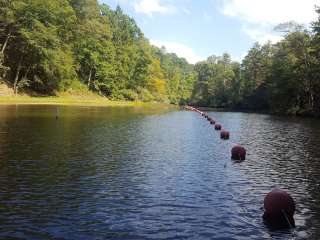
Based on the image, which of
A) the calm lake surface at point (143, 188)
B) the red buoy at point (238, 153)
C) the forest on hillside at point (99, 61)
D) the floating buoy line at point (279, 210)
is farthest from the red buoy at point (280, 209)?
the forest on hillside at point (99, 61)

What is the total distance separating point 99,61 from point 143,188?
111 meters

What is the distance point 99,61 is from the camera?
12575 cm

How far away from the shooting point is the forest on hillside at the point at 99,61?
87.3 metres

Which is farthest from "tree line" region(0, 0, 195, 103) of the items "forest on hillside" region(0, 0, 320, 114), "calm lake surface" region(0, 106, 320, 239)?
"calm lake surface" region(0, 106, 320, 239)

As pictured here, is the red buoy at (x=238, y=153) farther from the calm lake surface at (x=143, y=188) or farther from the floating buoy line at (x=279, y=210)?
the floating buoy line at (x=279, y=210)

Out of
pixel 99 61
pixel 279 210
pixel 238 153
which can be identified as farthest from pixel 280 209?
pixel 99 61

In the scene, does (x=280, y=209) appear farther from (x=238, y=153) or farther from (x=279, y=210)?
(x=238, y=153)

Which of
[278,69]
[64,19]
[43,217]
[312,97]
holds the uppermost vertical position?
[64,19]

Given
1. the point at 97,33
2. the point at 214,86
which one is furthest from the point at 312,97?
the point at 214,86

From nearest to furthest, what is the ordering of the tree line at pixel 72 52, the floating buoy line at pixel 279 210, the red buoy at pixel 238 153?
the floating buoy line at pixel 279 210, the red buoy at pixel 238 153, the tree line at pixel 72 52

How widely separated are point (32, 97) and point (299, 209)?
8264 cm

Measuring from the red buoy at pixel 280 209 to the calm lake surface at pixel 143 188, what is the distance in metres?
0.44

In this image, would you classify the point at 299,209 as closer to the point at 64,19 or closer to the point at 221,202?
the point at 221,202

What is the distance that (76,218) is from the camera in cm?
1327
